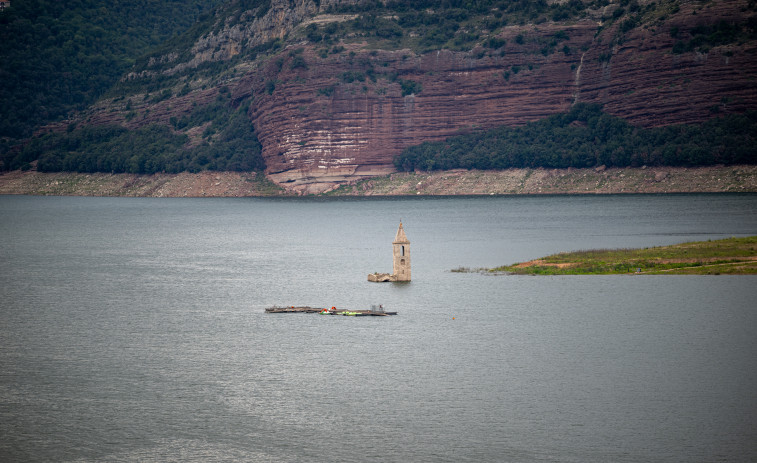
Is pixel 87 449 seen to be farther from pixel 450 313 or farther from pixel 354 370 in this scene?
pixel 450 313

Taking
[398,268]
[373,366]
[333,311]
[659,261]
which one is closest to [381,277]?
[398,268]

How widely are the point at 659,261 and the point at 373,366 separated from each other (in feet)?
140

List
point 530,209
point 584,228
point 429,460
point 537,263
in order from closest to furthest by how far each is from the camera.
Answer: point 429,460 < point 537,263 < point 584,228 < point 530,209

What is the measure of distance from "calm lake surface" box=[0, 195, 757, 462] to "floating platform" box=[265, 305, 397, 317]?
1137mm

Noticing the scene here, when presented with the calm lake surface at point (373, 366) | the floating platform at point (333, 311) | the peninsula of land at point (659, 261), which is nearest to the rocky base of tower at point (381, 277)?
the calm lake surface at point (373, 366)

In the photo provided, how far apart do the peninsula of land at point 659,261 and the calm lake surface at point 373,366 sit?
2.09m

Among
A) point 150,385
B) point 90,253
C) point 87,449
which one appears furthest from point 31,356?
point 90,253

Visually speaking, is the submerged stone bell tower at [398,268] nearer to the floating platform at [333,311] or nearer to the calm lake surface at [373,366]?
the calm lake surface at [373,366]

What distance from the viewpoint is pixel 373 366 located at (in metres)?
56.2

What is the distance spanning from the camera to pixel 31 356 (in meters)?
60.2

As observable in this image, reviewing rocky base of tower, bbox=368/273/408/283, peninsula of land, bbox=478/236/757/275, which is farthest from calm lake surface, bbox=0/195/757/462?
rocky base of tower, bbox=368/273/408/283

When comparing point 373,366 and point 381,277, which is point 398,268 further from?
point 373,366

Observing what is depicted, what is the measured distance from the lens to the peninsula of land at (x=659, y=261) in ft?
275

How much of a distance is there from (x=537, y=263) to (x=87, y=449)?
60256mm
